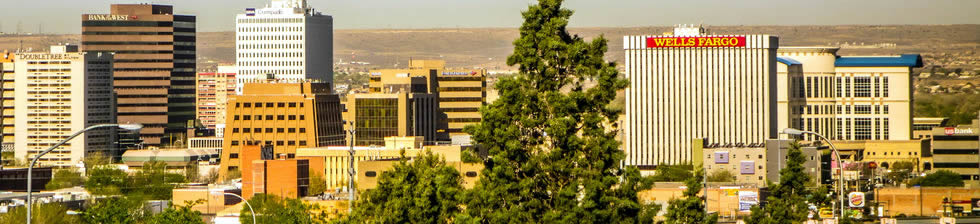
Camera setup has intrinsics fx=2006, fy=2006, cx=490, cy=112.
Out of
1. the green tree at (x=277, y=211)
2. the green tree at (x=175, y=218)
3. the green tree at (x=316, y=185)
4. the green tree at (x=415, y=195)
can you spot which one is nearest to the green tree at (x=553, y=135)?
the green tree at (x=415, y=195)

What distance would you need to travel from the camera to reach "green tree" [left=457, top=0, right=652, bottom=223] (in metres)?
58.1

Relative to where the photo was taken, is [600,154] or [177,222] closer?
[600,154]

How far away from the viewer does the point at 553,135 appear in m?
58.0

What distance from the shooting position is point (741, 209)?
16862 cm

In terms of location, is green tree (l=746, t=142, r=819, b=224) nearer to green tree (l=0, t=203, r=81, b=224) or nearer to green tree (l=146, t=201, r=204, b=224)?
green tree (l=146, t=201, r=204, b=224)

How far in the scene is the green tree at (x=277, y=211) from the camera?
11790cm

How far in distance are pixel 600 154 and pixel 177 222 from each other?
175 ft

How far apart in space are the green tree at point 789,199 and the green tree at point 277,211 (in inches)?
1128

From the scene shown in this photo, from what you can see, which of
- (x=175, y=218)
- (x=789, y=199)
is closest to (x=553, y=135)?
(x=789, y=199)

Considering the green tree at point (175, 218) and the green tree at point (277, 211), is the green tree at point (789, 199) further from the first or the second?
the green tree at point (175, 218)

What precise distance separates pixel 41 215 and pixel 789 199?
6113 cm

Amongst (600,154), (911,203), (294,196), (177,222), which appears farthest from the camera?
(911,203)

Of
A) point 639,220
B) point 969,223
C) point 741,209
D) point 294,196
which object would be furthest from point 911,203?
point 639,220

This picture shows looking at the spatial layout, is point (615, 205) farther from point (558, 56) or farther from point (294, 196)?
point (294, 196)
